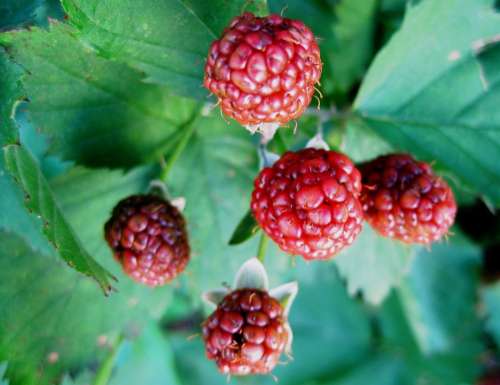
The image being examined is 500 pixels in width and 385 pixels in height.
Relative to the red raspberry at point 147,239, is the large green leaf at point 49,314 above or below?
below

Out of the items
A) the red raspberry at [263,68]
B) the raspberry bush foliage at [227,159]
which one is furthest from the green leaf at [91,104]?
the red raspberry at [263,68]

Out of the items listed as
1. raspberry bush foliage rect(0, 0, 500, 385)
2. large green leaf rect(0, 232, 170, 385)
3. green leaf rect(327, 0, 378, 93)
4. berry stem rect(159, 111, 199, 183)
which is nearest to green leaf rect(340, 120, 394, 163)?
raspberry bush foliage rect(0, 0, 500, 385)

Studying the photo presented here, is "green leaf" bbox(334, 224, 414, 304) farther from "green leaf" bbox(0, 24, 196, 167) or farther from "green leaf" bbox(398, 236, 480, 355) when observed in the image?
"green leaf" bbox(0, 24, 196, 167)

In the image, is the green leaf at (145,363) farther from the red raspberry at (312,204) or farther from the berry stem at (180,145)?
the red raspberry at (312,204)

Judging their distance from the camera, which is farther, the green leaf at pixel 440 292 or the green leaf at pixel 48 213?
the green leaf at pixel 440 292

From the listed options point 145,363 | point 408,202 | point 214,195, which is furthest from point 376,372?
point 408,202

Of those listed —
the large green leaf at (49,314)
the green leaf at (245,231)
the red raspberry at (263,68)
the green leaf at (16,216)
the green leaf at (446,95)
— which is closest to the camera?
the red raspberry at (263,68)
